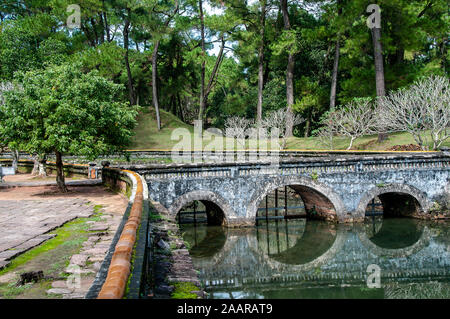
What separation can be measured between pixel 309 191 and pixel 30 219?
10981 millimetres

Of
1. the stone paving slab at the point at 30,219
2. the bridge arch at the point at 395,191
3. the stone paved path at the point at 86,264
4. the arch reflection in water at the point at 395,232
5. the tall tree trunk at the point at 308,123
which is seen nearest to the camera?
the stone paved path at the point at 86,264

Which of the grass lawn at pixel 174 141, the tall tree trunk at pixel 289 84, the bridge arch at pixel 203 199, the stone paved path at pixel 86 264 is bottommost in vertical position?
the bridge arch at pixel 203 199

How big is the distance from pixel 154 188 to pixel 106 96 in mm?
3487

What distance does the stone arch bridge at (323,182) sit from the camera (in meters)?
13.0

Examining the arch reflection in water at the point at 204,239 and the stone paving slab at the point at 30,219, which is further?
the arch reflection in water at the point at 204,239

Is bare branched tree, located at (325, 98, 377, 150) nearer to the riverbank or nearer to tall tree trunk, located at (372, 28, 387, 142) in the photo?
tall tree trunk, located at (372, 28, 387, 142)

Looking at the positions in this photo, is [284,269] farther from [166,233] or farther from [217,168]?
[166,233]

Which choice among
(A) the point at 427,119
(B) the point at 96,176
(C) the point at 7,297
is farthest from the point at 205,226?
(A) the point at 427,119

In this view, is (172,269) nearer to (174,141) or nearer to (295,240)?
(295,240)

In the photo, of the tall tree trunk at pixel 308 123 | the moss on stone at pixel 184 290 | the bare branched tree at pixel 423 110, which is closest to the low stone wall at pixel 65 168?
the moss on stone at pixel 184 290

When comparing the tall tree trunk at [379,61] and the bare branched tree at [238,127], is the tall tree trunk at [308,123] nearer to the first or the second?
the bare branched tree at [238,127]

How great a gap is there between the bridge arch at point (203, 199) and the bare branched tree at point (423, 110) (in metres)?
11.9

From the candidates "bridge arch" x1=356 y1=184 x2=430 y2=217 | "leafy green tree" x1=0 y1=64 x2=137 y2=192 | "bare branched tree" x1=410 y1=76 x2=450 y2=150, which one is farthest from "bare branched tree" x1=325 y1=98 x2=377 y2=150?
"leafy green tree" x1=0 y1=64 x2=137 y2=192

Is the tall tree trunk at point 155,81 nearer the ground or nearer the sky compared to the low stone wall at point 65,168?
nearer the sky
